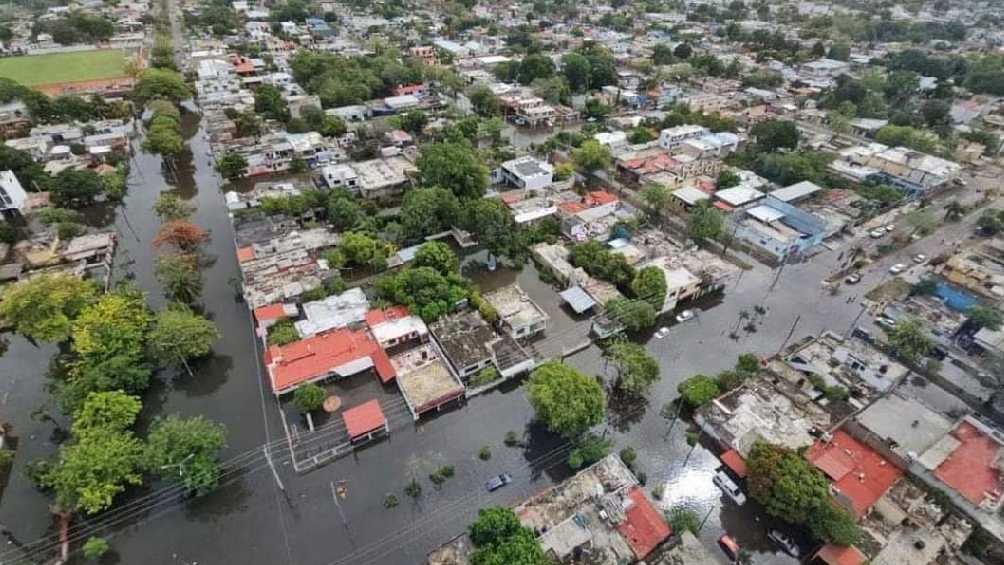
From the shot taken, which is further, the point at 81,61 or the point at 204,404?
the point at 81,61

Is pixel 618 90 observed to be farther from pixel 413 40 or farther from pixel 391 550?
pixel 391 550

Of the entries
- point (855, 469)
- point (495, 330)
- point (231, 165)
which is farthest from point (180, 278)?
point (855, 469)

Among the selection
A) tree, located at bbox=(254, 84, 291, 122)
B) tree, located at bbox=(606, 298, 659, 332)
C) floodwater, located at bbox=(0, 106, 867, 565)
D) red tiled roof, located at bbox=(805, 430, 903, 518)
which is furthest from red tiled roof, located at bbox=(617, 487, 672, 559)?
tree, located at bbox=(254, 84, 291, 122)

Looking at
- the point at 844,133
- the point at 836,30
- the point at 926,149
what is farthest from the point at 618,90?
the point at 836,30

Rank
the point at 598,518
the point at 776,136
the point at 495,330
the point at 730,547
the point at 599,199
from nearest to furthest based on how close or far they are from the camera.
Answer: the point at 598,518, the point at 730,547, the point at 495,330, the point at 599,199, the point at 776,136

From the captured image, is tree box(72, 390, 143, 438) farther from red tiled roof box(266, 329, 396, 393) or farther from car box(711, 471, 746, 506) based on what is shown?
car box(711, 471, 746, 506)

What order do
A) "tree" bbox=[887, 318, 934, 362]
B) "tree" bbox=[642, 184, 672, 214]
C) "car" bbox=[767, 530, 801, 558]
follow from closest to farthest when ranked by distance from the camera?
"car" bbox=[767, 530, 801, 558]
"tree" bbox=[887, 318, 934, 362]
"tree" bbox=[642, 184, 672, 214]

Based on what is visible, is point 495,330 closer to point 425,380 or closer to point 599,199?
point 425,380
